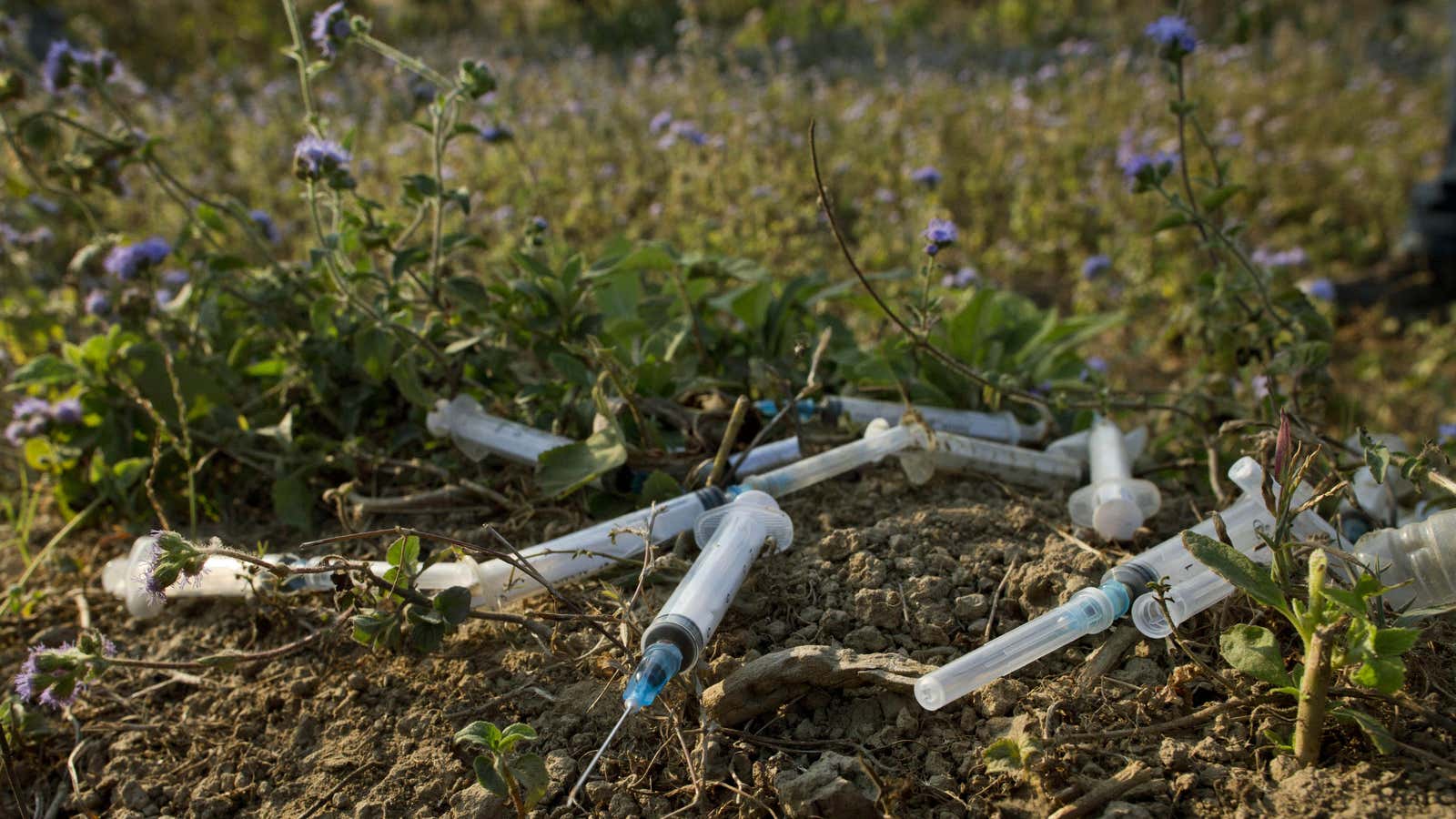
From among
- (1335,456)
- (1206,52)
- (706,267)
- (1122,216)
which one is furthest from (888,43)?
(1335,456)

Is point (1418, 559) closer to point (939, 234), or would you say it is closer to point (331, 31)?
point (939, 234)

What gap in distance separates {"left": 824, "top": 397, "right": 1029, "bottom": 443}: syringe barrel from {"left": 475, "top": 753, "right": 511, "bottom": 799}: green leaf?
113 centimetres

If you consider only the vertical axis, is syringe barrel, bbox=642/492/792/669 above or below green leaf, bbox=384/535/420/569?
below

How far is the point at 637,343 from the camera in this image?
2.31m

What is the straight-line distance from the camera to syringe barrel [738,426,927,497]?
185 cm

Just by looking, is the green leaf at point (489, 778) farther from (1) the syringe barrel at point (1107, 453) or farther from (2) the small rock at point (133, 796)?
(1) the syringe barrel at point (1107, 453)

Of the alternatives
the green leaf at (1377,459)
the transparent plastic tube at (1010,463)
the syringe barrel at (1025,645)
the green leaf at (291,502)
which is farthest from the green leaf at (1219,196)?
the green leaf at (291,502)

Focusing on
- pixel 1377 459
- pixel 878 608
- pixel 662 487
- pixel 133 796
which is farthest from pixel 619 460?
pixel 1377 459

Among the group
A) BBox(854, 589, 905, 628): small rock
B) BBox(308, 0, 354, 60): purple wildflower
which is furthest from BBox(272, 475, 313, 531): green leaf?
BBox(854, 589, 905, 628): small rock

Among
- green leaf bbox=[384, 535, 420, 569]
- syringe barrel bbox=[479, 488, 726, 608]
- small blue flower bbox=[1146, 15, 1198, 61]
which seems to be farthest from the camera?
small blue flower bbox=[1146, 15, 1198, 61]

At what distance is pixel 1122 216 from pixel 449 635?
13.0 ft

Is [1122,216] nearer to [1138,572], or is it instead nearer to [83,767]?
[1138,572]

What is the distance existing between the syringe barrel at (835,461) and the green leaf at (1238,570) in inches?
26.7

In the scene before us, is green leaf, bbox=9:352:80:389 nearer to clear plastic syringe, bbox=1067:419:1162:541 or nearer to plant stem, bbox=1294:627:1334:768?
clear plastic syringe, bbox=1067:419:1162:541
